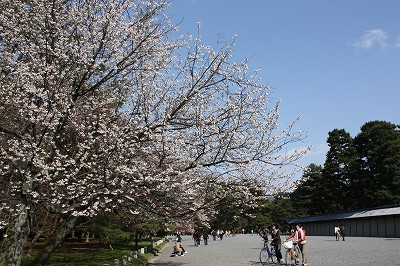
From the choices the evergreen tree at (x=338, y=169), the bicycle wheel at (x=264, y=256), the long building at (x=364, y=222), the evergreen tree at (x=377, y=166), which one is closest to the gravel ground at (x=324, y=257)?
the bicycle wheel at (x=264, y=256)

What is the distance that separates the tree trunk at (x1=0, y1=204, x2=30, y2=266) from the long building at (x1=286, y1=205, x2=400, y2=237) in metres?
37.5

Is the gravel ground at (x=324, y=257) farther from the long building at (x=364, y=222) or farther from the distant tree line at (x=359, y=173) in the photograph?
the distant tree line at (x=359, y=173)

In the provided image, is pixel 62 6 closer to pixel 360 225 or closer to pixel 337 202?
pixel 360 225

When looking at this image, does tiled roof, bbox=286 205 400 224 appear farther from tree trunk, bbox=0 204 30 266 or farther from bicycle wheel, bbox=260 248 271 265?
tree trunk, bbox=0 204 30 266

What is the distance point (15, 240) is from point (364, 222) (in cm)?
4351

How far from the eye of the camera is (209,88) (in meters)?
11.6

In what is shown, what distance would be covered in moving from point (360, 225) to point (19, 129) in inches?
1742

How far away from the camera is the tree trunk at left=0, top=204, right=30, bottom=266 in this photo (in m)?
9.40

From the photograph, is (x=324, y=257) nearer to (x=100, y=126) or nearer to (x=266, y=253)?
(x=266, y=253)

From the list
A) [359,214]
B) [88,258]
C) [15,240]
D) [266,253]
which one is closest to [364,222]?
[359,214]

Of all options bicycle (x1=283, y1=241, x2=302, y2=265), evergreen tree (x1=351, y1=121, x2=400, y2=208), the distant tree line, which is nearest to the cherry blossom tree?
bicycle (x1=283, y1=241, x2=302, y2=265)

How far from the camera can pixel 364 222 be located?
45.6 meters

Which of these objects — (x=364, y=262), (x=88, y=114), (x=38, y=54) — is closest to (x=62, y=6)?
(x=38, y=54)

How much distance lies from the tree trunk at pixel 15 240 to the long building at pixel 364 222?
3746 cm
